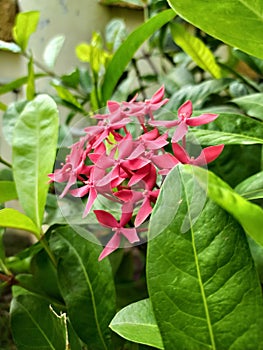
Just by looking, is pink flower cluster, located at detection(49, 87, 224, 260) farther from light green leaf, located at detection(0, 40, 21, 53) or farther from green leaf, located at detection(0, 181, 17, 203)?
light green leaf, located at detection(0, 40, 21, 53)

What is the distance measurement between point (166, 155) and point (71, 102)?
402 millimetres

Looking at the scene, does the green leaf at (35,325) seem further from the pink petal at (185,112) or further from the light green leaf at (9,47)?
the light green leaf at (9,47)

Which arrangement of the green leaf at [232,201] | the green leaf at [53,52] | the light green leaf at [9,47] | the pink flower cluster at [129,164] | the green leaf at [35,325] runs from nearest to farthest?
the green leaf at [232,201] → the pink flower cluster at [129,164] → the green leaf at [35,325] → the light green leaf at [9,47] → the green leaf at [53,52]

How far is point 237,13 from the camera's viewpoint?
37 cm

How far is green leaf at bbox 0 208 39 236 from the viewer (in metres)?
0.46

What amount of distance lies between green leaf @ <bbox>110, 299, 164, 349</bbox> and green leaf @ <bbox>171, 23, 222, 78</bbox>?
448 millimetres

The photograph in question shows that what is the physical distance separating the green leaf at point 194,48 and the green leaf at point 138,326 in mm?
448

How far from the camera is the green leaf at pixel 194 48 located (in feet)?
2.43

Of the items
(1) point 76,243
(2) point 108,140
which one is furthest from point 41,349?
(2) point 108,140

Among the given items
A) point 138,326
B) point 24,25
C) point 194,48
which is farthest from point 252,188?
point 24,25

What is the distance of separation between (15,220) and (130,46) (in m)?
0.25

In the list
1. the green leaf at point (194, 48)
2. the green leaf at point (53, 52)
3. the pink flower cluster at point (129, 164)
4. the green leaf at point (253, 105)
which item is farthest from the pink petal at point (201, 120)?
the green leaf at point (53, 52)

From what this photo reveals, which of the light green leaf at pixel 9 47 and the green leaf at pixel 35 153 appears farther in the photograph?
the light green leaf at pixel 9 47

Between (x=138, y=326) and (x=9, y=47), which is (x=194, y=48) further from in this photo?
(x=138, y=326)
